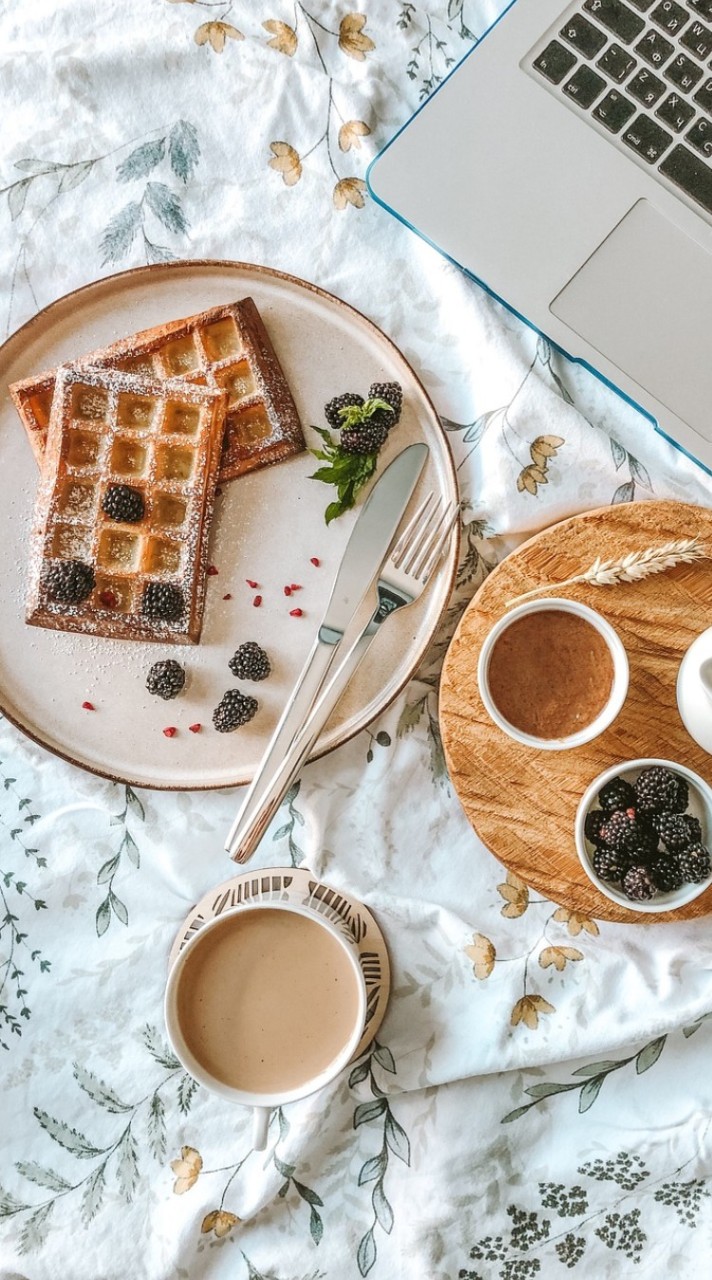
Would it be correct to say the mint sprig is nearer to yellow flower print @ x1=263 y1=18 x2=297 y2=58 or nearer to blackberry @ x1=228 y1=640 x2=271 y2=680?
blackberry @ x1=228 y1=640 x2=271 y2=680

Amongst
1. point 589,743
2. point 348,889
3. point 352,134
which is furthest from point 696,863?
point 352,134

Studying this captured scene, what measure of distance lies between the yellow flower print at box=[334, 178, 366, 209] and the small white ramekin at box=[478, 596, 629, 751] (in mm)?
653

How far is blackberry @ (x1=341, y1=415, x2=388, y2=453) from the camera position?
146 centimetres

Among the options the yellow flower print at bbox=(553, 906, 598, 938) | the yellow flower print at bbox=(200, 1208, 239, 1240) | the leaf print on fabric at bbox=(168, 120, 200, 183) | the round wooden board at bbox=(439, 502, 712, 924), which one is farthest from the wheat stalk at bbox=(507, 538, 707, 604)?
the yellow flower print at bbox=(200, 1208, 239, 1240)

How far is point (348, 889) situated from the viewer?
61.3 inches

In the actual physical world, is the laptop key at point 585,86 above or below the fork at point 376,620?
above

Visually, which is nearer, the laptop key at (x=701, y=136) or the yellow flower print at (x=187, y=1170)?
the laptop key at (x=701, y=136)

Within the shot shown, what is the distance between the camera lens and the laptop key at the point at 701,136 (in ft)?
4.37

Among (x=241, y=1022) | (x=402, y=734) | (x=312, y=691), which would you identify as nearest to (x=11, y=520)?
(x=312, y=691)

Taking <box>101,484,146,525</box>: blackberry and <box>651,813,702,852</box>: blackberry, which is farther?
<box>101,484,146,525</box>: blackberry

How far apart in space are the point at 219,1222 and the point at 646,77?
5.64ft

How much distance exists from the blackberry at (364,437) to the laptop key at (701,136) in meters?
0.54

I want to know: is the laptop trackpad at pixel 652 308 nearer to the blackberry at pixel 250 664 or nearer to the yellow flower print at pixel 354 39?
the yellow flower print at pixel 354 39

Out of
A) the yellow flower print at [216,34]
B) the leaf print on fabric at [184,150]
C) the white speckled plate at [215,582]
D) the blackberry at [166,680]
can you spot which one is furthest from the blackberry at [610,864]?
the yellow flower print at [216,34]
